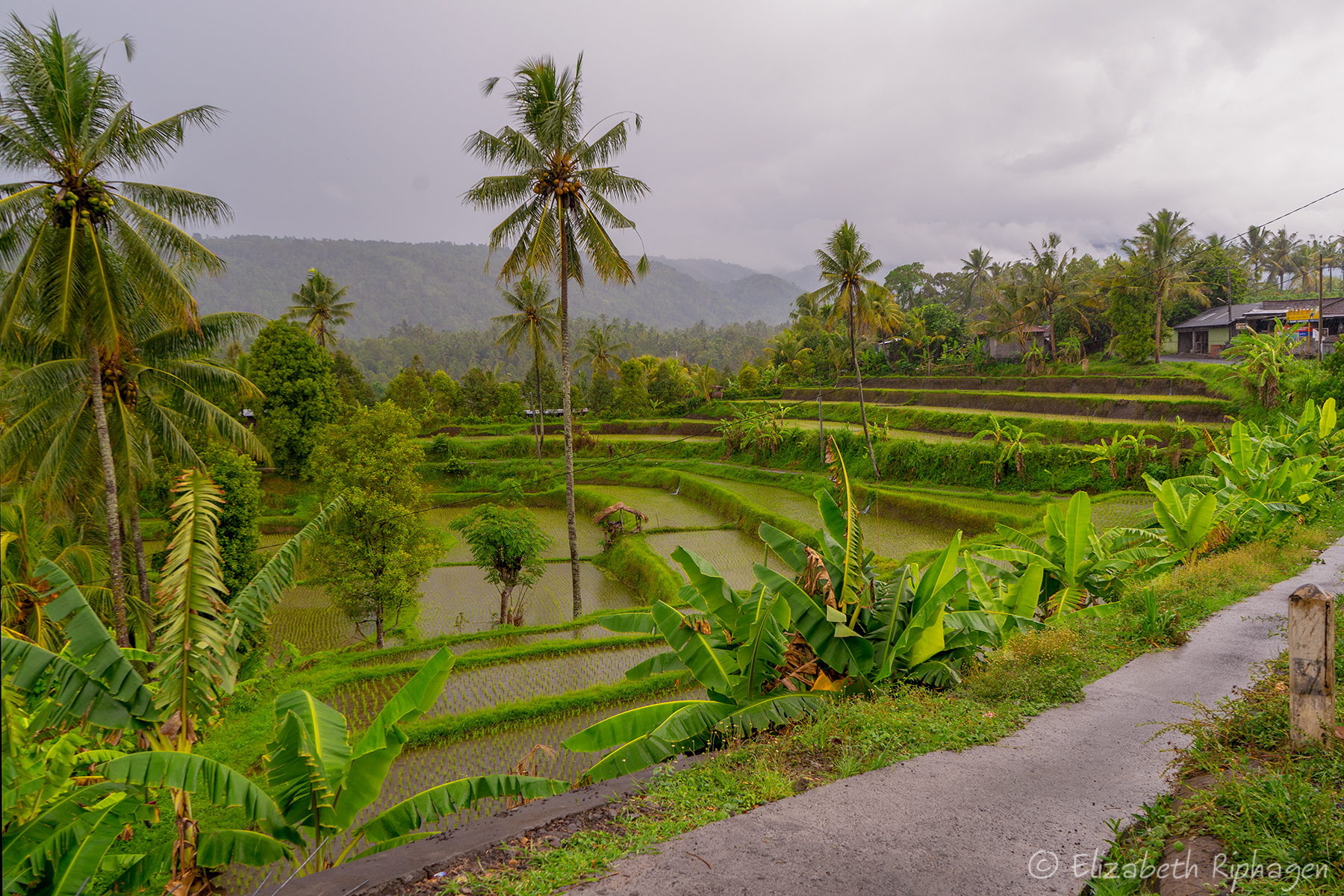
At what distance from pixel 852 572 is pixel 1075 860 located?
261 centimetres

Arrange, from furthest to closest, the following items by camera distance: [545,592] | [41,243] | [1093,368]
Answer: [1093,368] < [545,592] < [41,243]

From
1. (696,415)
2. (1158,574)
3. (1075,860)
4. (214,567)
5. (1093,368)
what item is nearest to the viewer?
(1075,860)

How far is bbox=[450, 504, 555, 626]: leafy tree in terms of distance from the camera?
1392 centimetres

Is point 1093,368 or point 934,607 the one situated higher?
point 1093,368

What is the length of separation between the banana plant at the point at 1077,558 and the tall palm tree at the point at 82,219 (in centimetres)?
1216

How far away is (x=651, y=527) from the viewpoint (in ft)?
69.8

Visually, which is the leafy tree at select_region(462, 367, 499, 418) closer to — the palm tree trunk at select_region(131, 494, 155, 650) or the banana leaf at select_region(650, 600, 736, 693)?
the palm tree trunk at select_region(131, 494, 155, 650)

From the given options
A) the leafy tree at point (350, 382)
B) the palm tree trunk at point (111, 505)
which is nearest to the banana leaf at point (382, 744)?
the palm tree trunk at point (111, 505)

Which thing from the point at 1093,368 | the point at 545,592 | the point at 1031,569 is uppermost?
the point at 1093,368

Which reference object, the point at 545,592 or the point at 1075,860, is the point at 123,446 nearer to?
the point at 545,592

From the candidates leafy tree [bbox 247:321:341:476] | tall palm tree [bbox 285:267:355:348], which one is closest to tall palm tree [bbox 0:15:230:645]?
leafy tree [bbox 247:321:341:476]

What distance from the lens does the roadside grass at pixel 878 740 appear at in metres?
3.09

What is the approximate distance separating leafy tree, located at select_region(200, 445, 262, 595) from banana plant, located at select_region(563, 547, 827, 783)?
1128cm

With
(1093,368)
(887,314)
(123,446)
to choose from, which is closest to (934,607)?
(123,446)
